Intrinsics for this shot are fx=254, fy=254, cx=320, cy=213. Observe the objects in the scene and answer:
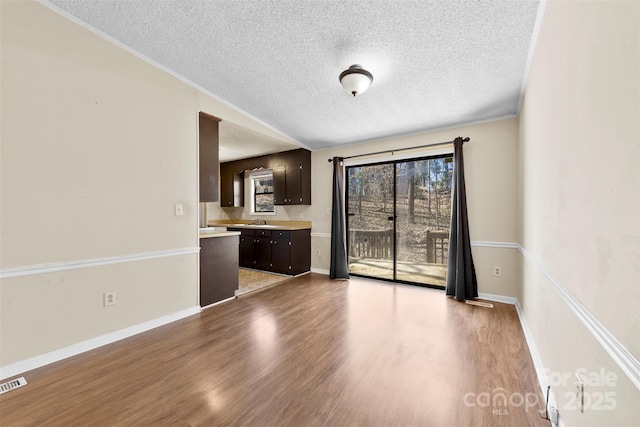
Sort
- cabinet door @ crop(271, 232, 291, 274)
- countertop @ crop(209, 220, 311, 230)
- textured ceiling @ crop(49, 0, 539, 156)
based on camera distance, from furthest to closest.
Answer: countertop @ crop(209, 220, 311, 230) → cabinet door @ crop(271, 232, 291, 274) → textured ceiling @ crop(49, 0, 539, 156)

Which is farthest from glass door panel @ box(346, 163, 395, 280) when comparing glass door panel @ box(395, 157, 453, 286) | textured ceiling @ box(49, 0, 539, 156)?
textured ceiling @ box(49, 0, 539, 156)

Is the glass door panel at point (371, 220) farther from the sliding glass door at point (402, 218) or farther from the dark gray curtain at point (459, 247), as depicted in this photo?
the dark gray curtain at point (459, 247)

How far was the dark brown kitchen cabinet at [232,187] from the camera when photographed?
5848 mm

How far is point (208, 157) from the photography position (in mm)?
3117

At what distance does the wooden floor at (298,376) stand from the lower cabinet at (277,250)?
69.9 inches

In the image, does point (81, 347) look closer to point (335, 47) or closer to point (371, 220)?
point (335, 47)

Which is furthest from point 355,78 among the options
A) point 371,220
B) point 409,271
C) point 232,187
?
point 232,187

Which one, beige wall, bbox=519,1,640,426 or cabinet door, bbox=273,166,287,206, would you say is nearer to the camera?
beige wall, bbox=519,1,640,426

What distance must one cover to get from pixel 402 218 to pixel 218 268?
286 cm

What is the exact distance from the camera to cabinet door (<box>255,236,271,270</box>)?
478 centimetres

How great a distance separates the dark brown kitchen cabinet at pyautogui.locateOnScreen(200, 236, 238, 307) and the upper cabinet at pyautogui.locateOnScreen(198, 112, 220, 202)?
0.58m

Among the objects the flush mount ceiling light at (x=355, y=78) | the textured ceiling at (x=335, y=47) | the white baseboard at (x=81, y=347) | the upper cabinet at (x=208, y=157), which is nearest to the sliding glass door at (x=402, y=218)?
the textured ceiling at (x=335, y=47)

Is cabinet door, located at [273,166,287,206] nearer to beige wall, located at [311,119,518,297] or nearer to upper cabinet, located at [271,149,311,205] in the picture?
upper cabinet, located at [271,149,311,205]

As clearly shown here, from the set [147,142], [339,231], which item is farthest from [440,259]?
[147,142]
